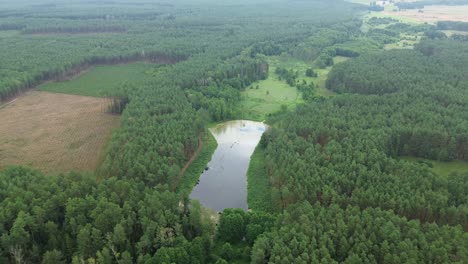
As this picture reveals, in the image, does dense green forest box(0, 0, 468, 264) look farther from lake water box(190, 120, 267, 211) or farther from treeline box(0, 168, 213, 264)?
lake water box(190, 120, 267, 211)

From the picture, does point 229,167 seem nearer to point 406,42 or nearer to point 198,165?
point 198,165

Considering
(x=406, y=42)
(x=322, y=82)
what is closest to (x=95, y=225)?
(x=322, y=82)

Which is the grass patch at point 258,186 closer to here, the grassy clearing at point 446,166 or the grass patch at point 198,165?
the grass patch at point 198,165

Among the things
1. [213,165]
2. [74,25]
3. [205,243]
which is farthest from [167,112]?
[74,25]

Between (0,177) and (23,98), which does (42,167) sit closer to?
(0,177)

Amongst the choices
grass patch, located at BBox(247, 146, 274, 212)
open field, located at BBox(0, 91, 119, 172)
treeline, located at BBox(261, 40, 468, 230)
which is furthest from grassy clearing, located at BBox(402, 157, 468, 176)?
open field, located at BBox(0, 91, 119, 172)
